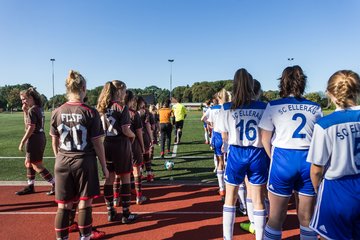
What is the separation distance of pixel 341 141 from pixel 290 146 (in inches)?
29.4

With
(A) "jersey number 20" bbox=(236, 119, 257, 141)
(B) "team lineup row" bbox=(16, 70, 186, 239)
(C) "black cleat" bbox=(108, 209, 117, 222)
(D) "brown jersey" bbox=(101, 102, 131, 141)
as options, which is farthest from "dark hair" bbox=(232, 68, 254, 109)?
(C) "black cleat" bbox=(108, 209, 117, 222)

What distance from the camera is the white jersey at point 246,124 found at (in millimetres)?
3452

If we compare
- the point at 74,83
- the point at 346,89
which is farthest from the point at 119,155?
the point at 346,89

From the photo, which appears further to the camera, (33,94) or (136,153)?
(33,94)

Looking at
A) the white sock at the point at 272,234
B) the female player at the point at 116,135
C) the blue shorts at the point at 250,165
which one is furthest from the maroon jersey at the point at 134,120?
the white sock at the point at 272,234

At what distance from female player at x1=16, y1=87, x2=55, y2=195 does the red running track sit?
1.61ft

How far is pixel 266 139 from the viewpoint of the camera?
329cm

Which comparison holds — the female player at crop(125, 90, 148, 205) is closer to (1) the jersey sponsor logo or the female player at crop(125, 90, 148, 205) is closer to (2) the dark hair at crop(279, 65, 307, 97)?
(2) the dark hair at crop(279, 65, 307, 97)

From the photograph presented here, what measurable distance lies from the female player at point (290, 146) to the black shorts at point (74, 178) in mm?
2161

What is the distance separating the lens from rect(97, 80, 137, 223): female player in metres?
4.55

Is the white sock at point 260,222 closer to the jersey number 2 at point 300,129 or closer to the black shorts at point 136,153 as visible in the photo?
the jersey number 2 at point 300,129

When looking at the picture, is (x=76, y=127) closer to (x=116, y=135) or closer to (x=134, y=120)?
(x=116, y=135)

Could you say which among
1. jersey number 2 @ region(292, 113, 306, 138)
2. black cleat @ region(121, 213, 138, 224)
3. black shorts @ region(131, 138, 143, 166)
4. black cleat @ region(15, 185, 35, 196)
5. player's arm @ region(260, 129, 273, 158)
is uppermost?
jersey number 2 @ region(292, 113, 306, 138)

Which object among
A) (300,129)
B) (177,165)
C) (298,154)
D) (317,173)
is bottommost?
(177,165)
